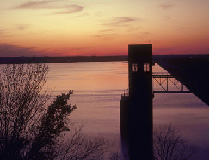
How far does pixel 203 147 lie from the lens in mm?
36938

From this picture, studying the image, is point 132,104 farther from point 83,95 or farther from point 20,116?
point 83,95

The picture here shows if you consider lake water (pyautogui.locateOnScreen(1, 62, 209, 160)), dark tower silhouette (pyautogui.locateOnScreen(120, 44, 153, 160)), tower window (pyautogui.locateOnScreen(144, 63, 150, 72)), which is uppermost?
tower window (pyautogui.locateOnScreen(144, 63, 150, 72))

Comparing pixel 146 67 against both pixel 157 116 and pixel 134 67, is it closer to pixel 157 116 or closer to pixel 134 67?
pixel 134 67

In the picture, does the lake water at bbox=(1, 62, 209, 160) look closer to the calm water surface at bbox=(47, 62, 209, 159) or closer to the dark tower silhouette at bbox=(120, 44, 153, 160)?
the calm water surface at bbox=(47, 62, 209, 159)

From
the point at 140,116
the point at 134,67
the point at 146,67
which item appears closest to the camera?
the point at 140,116

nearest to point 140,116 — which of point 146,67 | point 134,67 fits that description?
point 146,67

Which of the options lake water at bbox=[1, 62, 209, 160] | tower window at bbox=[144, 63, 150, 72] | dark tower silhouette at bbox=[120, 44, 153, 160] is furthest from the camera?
lake water at bbox=[1, 62, 209, 160]

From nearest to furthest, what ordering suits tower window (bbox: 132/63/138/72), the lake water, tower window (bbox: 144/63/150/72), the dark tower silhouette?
1. the dark tower silhouette
2. tower window (bbox: 144/63/150/72)
3. tower window (bbox: 132/63/138/72)
4. the lake water

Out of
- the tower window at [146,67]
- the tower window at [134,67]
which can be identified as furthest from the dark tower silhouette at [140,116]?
the tower window at [134,67]

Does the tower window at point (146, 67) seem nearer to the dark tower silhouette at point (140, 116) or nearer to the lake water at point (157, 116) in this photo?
the dark tower silhouette at point (140, 116)

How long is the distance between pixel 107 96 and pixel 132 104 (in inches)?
2551

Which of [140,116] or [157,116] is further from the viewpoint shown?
[157,116]

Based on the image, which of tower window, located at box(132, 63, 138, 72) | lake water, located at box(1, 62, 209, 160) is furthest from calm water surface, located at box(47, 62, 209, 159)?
tower window, located at box(132, 63, 138, 72)

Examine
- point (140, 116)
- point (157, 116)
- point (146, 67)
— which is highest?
point (146, 67)
